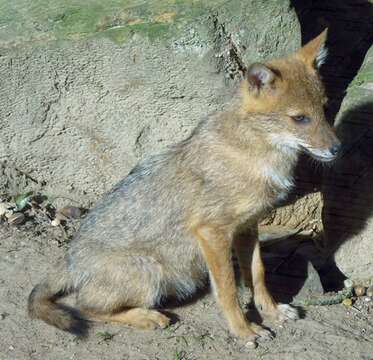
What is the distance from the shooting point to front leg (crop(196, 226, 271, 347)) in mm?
5836

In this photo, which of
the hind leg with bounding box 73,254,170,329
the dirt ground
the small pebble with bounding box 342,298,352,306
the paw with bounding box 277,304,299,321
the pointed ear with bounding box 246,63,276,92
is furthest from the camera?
the small pebble with bounding box 342,298,352,306

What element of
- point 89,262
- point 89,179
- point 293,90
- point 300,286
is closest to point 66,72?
point 89,179

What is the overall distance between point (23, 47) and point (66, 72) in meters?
0.40

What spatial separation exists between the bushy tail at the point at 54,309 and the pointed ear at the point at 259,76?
1.99 meters

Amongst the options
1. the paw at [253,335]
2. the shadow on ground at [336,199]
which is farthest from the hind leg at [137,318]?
the shadow on ground at [336,199]

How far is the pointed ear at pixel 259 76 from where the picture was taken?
545 centimetres

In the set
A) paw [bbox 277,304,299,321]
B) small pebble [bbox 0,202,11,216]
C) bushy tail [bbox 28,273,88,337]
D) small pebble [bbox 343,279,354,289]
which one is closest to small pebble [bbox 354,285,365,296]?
small pebble [bbox 343,279,354,289]

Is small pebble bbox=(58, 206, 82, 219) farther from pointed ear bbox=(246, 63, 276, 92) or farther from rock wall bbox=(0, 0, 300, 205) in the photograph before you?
pointed ear bbox=(246, 63, 276, 92)

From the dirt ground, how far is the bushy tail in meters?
0.09

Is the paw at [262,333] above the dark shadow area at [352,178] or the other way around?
the other way around

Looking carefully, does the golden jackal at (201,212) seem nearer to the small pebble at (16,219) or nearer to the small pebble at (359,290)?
the small pebble at (359,290)

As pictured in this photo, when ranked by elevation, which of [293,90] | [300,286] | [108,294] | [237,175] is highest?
[293,90]

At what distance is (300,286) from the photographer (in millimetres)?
6574

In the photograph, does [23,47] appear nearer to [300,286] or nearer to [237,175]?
[237,175]
